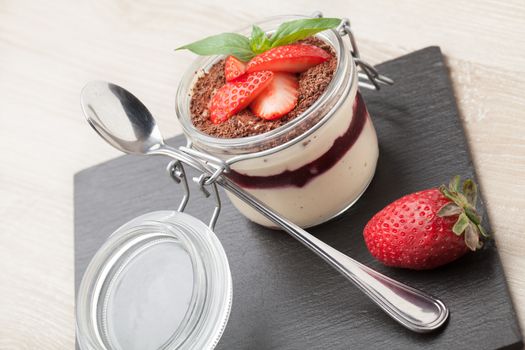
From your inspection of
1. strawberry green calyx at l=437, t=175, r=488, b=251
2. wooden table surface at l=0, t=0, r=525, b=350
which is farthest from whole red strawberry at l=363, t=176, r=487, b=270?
wooden table surface at l=0, t=0, r=525, b=350

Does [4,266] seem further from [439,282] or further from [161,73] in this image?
[439,282]

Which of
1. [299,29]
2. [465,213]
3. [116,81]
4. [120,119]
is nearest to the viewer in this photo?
[465,213]

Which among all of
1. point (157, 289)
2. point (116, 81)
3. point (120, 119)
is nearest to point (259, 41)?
point (120, 119)

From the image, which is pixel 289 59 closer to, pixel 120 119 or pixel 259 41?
pixel 259 41

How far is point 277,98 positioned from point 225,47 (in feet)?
0.40

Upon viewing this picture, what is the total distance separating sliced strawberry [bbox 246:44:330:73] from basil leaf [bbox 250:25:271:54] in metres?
0.03

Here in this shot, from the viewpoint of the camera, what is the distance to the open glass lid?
1.12 m

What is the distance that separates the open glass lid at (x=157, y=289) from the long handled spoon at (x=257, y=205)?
107 millimetres

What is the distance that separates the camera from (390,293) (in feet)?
3.65

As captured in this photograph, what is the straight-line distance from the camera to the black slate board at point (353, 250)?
3.62 ft

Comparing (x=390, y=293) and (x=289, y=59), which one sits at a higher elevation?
(x=289, y=59)

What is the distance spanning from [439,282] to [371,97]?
0.43 meters

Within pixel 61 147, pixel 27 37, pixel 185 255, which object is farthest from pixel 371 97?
pixel 27 37

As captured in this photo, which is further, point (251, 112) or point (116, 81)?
point (116, 81)
